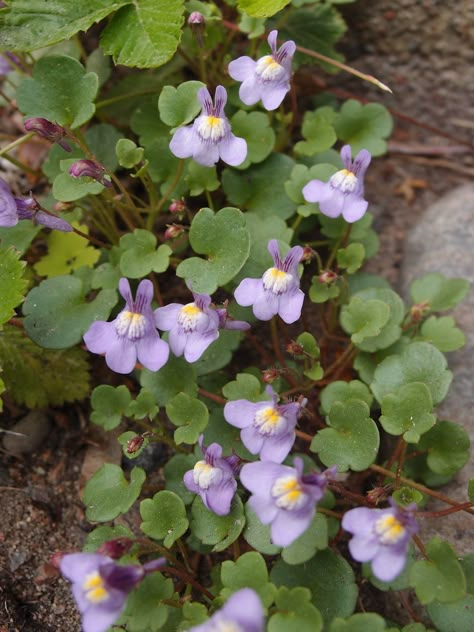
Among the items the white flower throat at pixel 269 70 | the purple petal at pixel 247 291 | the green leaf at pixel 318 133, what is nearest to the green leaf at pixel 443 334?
the purple petal at pixel 247 291

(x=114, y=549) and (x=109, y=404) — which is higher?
(x=114, y=549)

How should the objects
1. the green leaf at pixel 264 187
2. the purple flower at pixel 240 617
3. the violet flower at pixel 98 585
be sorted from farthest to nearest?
1. the green leaf at pixel 264 187
2. the violet flower at pixel 98 585
3. the purple flower at pixel 240 617

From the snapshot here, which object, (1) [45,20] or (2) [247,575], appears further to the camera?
(1) [45,20]

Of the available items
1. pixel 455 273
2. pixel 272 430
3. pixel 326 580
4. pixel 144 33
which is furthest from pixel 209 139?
pixel 326 580

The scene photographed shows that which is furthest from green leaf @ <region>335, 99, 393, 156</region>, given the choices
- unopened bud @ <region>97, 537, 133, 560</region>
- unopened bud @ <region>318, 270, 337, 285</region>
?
unopened bud @ <region>97, 537, 133, 560</region>

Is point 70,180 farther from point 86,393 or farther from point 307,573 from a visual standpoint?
point 307,573

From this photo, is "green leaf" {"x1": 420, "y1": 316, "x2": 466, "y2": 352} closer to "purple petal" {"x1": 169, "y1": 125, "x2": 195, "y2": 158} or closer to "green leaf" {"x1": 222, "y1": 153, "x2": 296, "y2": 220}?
"green leaf" {"x1": 222, "y1": 153, "x2": 296, "y2": 220}

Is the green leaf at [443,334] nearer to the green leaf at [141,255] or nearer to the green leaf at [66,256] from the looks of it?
the green leaf at [141,255]

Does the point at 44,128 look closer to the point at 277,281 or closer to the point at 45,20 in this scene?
the point at 45,20

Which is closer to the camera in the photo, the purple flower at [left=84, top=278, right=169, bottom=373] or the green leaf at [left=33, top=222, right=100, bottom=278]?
the purple flower at [left=84, top=278, right=169, bottom=373]
